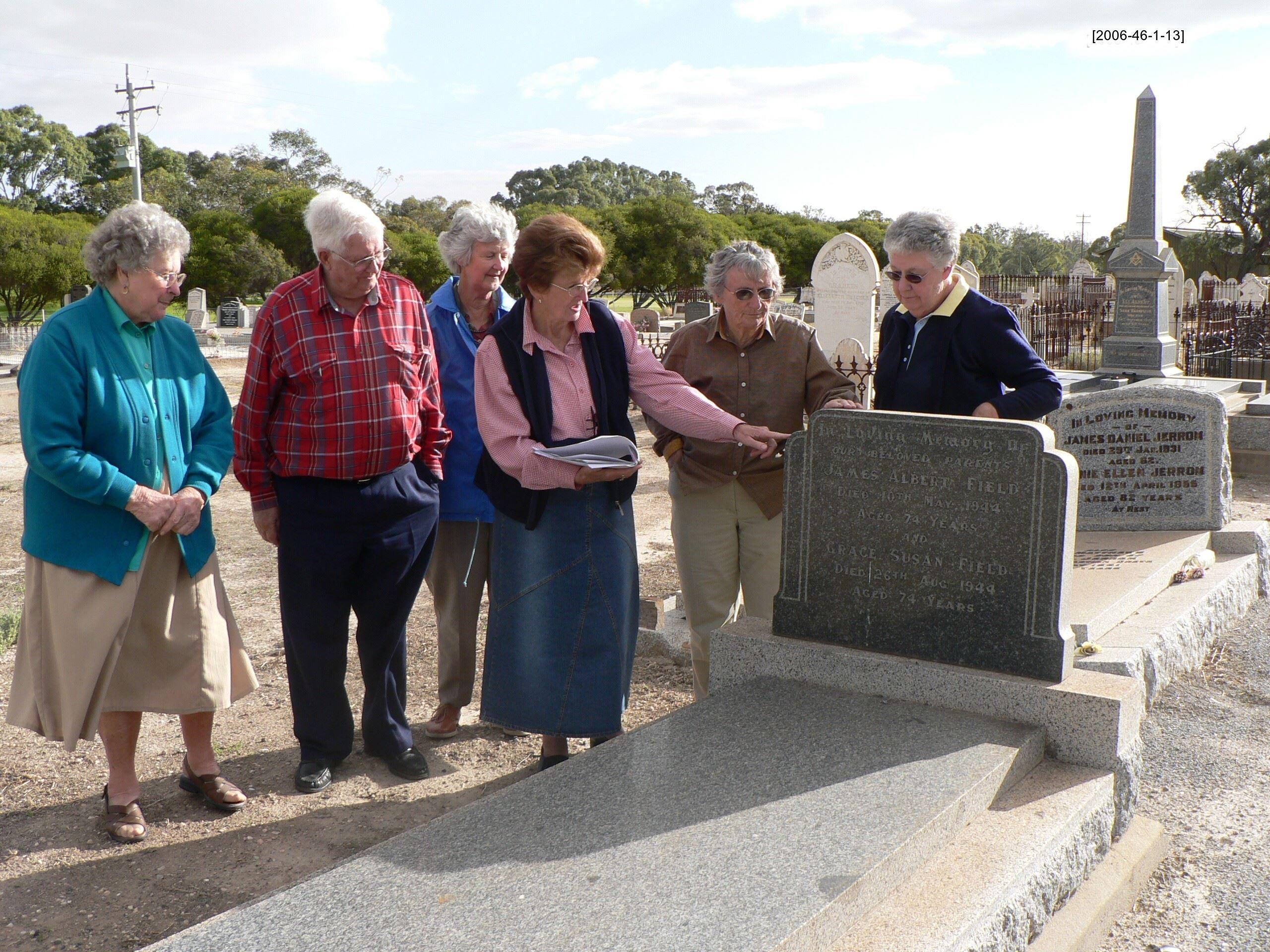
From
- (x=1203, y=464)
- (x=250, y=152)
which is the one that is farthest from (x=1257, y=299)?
(x=250, y=152)

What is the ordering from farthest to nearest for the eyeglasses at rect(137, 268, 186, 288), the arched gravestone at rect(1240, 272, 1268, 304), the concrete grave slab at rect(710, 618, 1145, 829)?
the arched gravestone at rect(1240, 272, 1268, 304)
the eyeglasses at rect(137, 268, 186, 288)
the concrete grave slab at rect(710, 618, 1145, 829)

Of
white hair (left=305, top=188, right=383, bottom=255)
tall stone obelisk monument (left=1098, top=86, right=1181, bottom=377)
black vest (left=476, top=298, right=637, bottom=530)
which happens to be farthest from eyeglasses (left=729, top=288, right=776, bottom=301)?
tall stone obelisk monument (left=1098, top=86, right=1181, bottom=377)

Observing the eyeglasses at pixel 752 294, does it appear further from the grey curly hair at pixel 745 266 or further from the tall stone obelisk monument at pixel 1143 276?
the tall stone obelisk monument at pixel 1143 276

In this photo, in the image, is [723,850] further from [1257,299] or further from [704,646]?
[1257,299]

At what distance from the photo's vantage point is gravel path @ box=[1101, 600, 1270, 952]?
9.10ft

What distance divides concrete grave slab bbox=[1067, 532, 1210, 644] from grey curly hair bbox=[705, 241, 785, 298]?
168 centimetres

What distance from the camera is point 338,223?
323 centimetres

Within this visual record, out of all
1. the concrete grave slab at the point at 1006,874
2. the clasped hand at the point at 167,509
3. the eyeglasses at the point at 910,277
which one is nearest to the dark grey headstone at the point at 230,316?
the clasped hand at the point at 167,509

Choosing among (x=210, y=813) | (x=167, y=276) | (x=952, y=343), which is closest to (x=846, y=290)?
(x=952, y=343)

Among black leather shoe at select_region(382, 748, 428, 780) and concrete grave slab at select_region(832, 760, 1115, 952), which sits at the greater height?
concrete grave slab at select_region(832, 760, 1115, 952)

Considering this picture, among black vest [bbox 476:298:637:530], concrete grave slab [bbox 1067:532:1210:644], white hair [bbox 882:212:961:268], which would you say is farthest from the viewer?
concrete grave slab [bbox 1067:532:1210:644]

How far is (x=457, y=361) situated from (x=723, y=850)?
207 cm

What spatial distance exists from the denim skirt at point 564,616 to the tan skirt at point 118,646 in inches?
33.6

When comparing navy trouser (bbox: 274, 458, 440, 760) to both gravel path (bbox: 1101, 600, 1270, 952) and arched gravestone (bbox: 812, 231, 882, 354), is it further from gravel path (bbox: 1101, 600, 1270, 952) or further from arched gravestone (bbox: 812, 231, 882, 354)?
arched gravestone (bbox: 812, 231, 882, 354)
